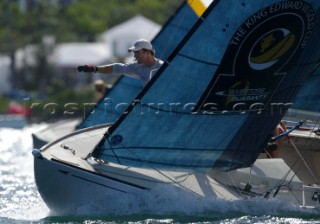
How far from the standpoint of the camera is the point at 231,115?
40.3ft

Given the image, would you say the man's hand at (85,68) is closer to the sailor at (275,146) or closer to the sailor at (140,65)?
the sailor at (140,65)

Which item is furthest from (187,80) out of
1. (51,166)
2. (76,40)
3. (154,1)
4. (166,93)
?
(154,1)

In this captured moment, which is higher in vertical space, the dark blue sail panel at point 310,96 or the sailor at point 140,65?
the dark blue sail panel at point 310,96

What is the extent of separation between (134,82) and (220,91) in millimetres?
6208

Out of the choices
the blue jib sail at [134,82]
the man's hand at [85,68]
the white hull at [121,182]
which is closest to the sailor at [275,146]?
the white hull at [121,182]

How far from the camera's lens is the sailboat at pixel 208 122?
38.9ft

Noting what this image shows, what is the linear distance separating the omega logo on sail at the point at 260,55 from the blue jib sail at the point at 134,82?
525cm

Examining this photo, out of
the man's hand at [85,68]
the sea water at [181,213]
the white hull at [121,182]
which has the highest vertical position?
the man's hand at [85,68]

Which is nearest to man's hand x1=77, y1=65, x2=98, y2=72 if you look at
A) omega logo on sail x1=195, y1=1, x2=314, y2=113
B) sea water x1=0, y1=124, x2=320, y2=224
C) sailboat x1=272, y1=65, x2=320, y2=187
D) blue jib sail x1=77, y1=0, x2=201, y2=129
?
omega logo on sail x1=195, y1=1, x2=314, y2=113

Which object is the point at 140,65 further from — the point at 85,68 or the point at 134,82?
the point at 134,82

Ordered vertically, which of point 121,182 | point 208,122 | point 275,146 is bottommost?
point 121,182

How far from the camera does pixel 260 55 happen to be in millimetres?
12258

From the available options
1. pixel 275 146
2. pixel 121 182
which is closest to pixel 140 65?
pixel 121 182

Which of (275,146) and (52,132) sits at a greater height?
(52,132)
